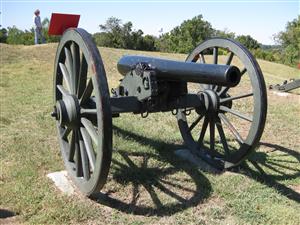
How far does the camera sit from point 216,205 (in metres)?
4.68

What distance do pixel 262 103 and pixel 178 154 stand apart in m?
1.69

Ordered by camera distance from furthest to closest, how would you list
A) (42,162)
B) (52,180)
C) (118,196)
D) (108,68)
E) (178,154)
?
(108,68) < (178,154) < (42,162) < (52,180) < (118,196)

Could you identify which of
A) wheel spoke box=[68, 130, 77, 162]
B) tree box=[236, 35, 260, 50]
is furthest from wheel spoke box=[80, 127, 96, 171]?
tree box=[236, 35, 260, 50]

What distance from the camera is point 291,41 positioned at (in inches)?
1662

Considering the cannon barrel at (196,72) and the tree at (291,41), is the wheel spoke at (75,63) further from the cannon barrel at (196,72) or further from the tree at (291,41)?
the tree at (291,41)

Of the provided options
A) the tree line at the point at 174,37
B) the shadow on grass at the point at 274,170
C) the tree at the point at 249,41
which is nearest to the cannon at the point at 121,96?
the shadow on grass at the point at 274,170

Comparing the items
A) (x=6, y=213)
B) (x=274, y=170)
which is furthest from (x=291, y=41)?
(x=6, y=213)

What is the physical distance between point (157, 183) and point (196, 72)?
5.09ft

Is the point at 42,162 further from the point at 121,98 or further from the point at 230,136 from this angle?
the point at 230,136

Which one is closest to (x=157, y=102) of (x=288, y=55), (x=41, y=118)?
(x=41, y=118)

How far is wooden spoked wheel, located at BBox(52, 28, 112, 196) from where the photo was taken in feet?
12.6

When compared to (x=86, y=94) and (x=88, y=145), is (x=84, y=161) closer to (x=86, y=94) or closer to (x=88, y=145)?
(x=88, y=145)

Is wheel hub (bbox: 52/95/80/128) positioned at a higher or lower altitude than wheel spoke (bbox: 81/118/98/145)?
higher

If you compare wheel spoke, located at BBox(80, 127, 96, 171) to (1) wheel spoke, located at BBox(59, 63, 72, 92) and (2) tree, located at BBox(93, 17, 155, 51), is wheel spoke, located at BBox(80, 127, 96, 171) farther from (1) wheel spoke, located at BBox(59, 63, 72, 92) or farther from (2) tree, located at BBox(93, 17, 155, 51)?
(2) tree, located at BBox(93, 17, 155, 51)
